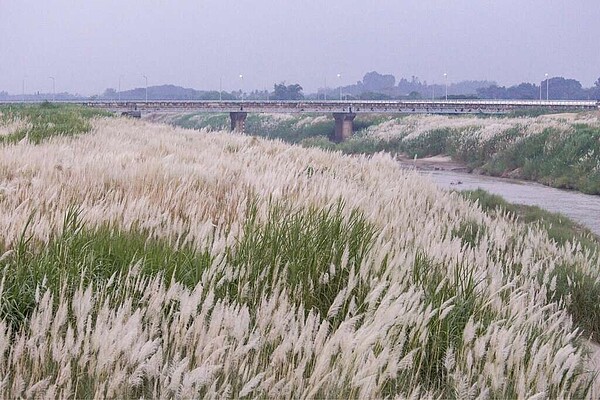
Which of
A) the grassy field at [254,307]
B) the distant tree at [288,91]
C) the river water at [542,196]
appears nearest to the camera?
the grassy field at [254,307]

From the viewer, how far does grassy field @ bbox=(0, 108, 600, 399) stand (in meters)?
2.19

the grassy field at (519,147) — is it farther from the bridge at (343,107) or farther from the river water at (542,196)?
the bridge at (343,107)

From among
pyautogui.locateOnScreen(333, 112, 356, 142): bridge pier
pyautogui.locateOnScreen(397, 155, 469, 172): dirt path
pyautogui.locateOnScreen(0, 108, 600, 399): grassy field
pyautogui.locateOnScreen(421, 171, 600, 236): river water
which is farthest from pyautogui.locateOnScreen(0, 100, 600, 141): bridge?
pyautogui.locateOnScreen(0, 108, 600, 399): grassy field

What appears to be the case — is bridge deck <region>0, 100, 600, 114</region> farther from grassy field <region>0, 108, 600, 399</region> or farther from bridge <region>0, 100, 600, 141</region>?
grassy field <region>0, 108, 600, 399</region>

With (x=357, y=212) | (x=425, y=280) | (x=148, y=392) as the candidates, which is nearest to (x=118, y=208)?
(x=357, y=212)

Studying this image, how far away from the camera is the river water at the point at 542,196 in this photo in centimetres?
1755

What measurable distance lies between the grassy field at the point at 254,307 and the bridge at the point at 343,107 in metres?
64.3

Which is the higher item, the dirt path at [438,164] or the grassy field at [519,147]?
the grassy field at [519,147]

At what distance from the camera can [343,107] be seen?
241 ft

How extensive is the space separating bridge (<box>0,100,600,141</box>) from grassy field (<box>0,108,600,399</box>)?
64.3 metres

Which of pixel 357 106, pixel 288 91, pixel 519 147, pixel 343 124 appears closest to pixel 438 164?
pixel 519 147

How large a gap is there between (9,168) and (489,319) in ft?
15.8

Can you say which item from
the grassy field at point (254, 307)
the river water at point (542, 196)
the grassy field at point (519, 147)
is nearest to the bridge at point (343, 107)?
the grassy field at point (519, 147)

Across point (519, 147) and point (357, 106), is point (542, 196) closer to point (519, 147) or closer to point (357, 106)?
point (519, 147)
